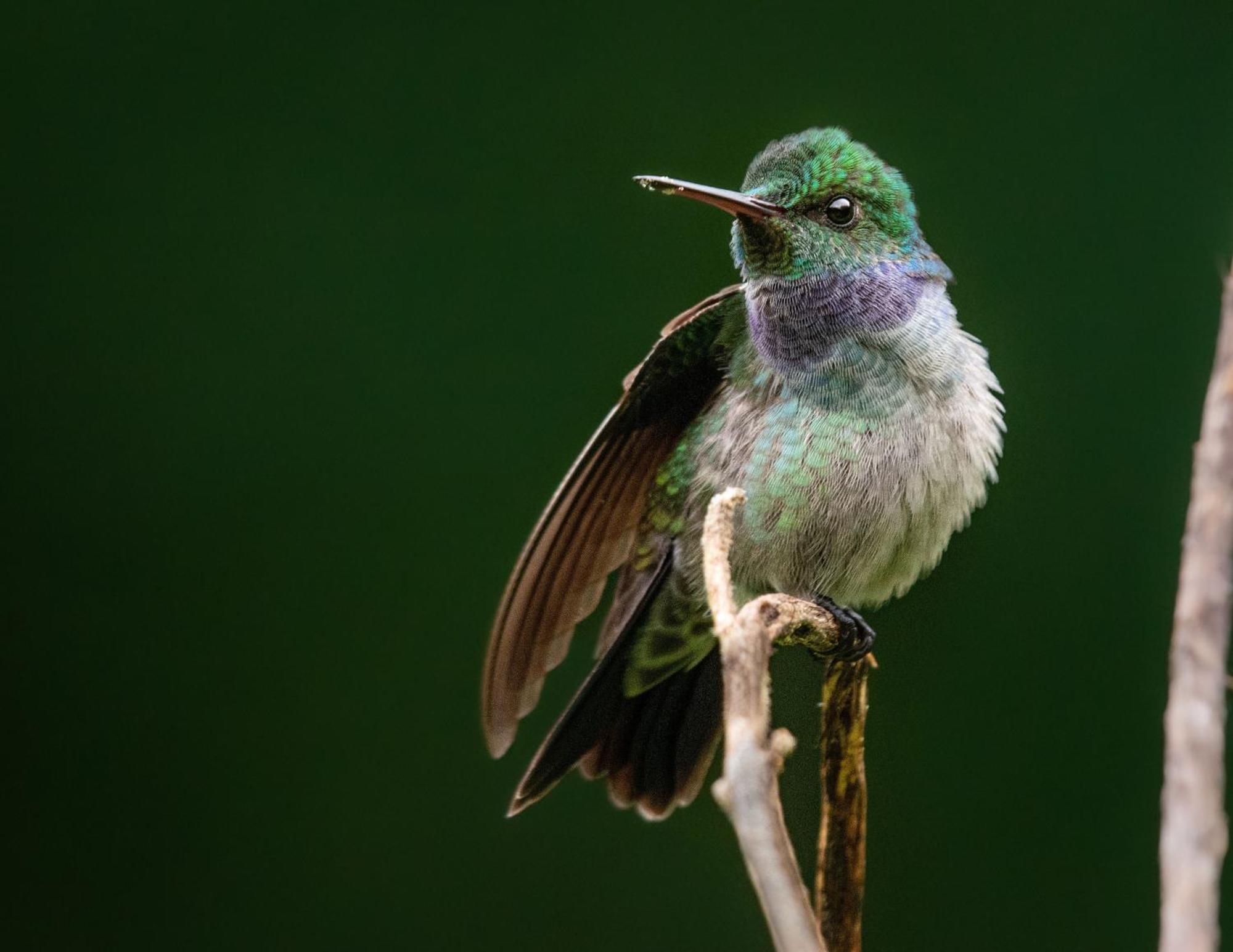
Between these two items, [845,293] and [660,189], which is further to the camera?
[845,293]

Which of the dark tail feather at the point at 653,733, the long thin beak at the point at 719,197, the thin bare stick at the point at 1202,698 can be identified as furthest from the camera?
the dark tail feather at the point at 653,733

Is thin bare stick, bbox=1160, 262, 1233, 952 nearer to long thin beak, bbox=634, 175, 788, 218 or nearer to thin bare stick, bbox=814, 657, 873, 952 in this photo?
thin bare stick, bbox=814, 657, 873, 952

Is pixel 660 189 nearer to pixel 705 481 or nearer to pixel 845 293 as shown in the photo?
pixel 845 293

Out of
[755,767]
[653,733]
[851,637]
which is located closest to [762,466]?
[851,637]

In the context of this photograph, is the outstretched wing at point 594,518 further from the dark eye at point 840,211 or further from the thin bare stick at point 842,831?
the thin bare stick at point 842,831

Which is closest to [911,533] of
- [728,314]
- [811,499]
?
[811,499]

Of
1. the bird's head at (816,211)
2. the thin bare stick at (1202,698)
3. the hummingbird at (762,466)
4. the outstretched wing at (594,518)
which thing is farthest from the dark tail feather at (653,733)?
the thin bare stick at (1202,698)

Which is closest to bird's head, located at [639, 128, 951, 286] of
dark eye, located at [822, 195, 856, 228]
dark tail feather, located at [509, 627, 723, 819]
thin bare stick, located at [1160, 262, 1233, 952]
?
dark eye, located at [822, 195, 856, 228]
